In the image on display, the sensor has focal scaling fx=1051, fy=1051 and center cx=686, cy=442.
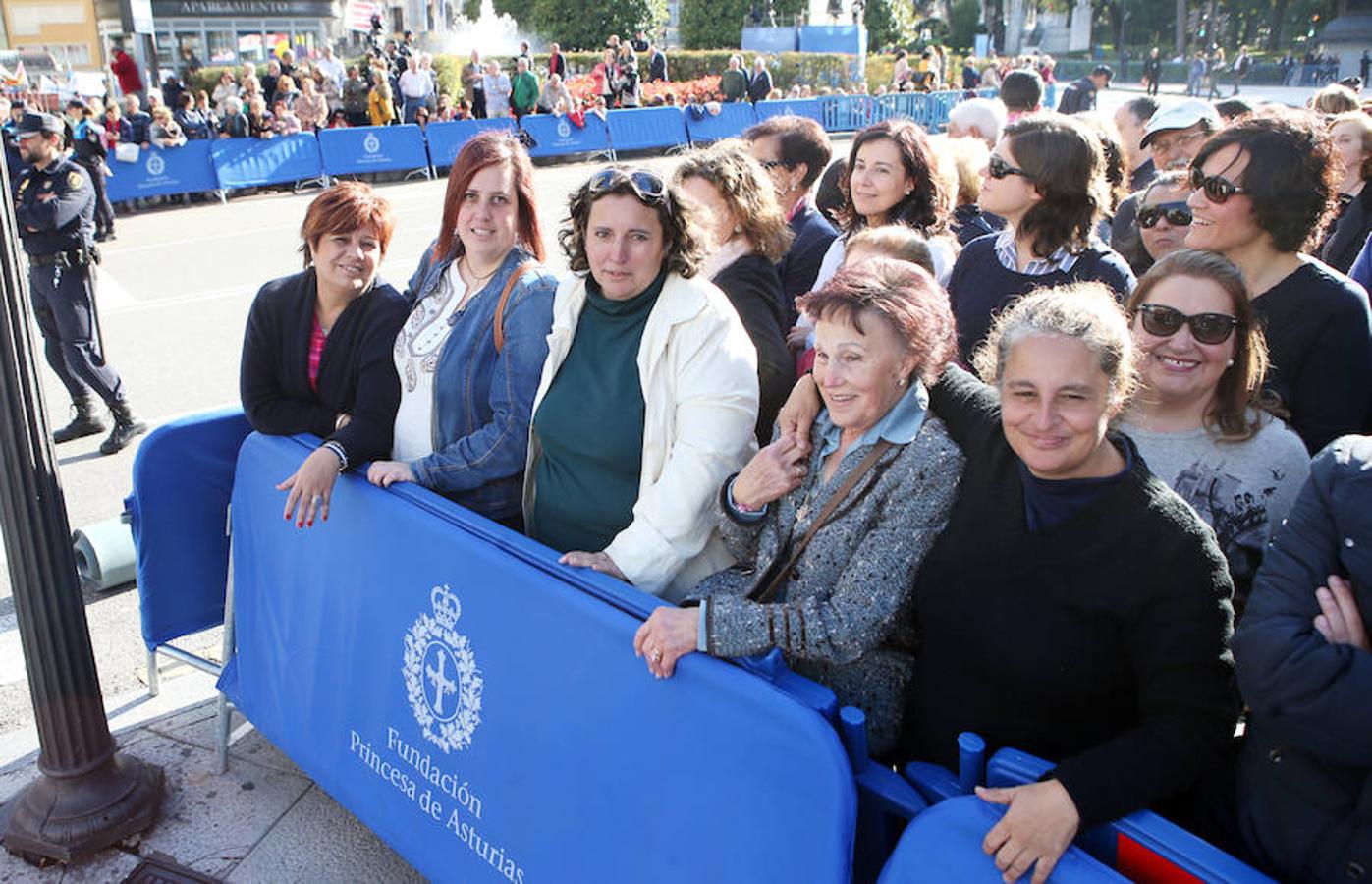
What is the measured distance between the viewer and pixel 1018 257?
3.76 meters

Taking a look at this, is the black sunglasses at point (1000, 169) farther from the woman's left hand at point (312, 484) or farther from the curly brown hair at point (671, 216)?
the woman's left hand at point (312, 484)

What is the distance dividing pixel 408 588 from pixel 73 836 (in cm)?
140

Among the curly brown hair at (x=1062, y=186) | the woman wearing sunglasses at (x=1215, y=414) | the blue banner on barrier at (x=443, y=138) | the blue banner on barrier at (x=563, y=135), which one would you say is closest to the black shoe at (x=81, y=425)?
the curly brown hair at (x=1062, y=186)

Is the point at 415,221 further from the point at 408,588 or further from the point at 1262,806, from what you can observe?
the point at 1262,806

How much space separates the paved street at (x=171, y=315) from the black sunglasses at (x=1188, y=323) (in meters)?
1.95

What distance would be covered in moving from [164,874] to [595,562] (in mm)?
1776

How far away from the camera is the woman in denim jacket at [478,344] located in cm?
314

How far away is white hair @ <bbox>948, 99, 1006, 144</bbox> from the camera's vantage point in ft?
23.5

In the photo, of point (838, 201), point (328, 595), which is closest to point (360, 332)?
point (328, 595)

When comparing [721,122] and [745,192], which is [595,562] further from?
[721,122]

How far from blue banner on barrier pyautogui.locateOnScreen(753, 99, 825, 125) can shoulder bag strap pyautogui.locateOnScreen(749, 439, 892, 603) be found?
22.4 metres

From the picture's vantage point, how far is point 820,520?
2.30 metres

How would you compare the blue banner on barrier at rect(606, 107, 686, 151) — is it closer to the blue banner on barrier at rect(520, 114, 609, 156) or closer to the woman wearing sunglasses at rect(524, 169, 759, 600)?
the blue banner on barrier at rect(520, 114, 609, 156)

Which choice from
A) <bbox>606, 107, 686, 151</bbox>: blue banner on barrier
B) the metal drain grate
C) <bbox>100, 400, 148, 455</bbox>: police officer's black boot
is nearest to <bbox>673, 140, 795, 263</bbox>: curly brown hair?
the metal drain grate
